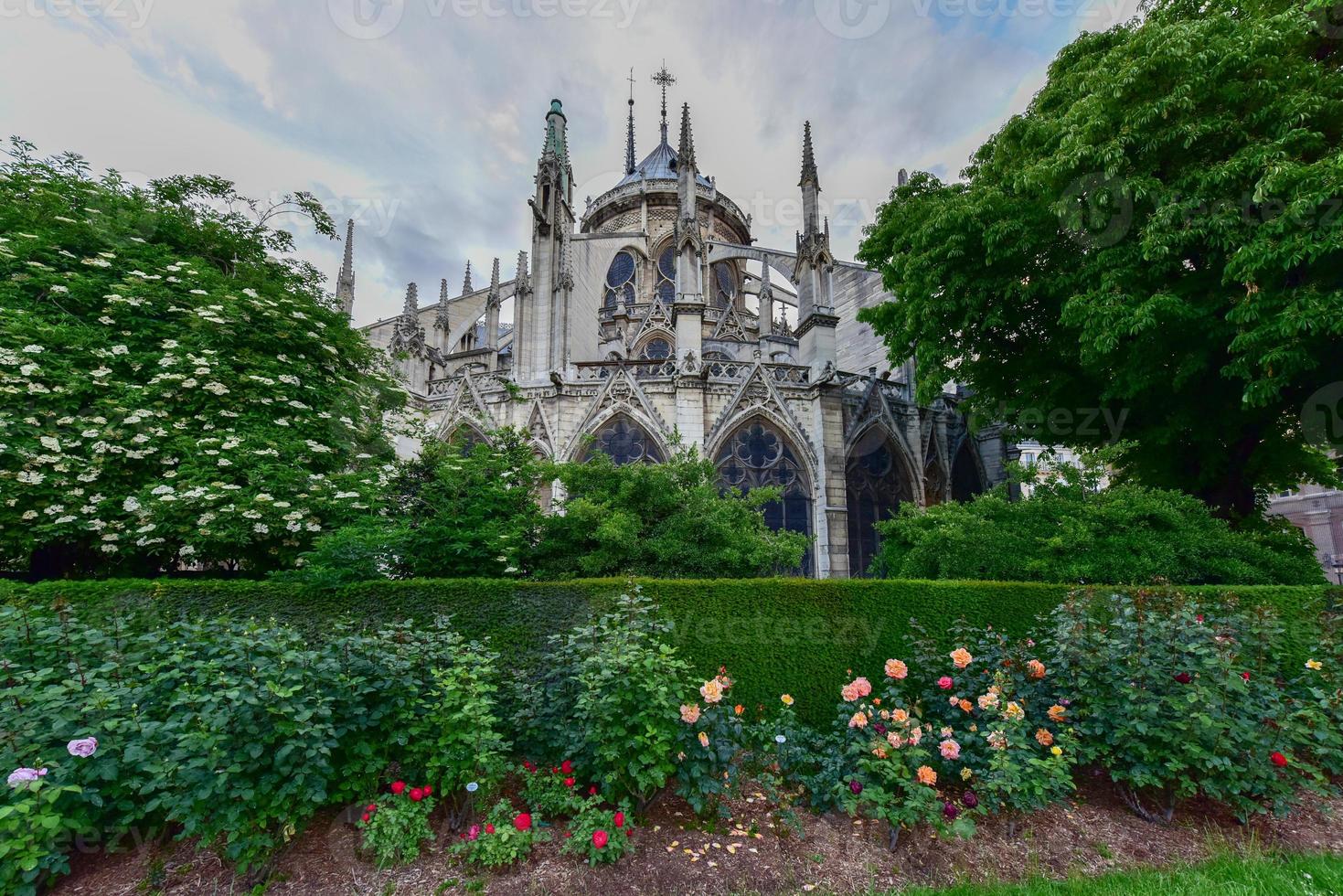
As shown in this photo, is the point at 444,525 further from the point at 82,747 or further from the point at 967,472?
the point at 967,472

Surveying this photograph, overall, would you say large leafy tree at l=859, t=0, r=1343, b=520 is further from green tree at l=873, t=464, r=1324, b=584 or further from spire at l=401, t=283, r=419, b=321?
spire at l=401, t=283, r=419, b=321

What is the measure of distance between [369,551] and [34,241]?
557 centimetres

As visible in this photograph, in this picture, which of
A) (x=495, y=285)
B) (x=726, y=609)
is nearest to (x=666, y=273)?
(x=495, y=285)

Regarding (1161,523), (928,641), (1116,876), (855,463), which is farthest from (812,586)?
(855,463)

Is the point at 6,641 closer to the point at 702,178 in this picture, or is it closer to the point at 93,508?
the point at 93,508

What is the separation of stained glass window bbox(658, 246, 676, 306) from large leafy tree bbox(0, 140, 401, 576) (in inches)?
882

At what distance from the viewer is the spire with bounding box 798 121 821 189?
1738cm

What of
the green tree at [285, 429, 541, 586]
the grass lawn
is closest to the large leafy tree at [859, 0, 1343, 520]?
the grass lawn

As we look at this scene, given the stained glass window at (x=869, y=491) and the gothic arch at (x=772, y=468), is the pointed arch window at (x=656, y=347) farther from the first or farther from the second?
the stained glass window at (x=869, y=491)

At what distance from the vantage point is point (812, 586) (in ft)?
17.6

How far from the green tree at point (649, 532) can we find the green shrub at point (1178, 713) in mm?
3441

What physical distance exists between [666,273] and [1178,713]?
28.6 m

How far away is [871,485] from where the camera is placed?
51.9 ft

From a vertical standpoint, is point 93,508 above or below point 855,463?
below
